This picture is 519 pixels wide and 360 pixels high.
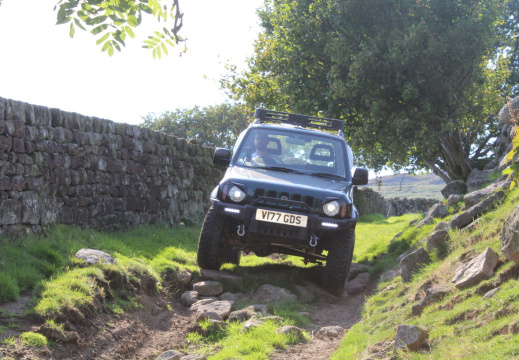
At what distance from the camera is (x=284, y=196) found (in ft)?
25.2

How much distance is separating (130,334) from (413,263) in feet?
12.2

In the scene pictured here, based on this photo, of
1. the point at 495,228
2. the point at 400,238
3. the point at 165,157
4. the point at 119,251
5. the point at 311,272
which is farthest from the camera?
the point at 165,157

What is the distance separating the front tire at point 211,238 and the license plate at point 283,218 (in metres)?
0.84

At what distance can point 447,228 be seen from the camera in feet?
26.2

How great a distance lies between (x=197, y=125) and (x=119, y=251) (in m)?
40.2

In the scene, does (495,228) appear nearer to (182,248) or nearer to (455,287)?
(455,287)

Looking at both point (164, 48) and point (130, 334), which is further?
point (130, 334)

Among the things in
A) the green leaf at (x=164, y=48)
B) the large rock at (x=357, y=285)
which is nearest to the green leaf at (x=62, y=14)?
the green leaf at (x=164, y=48)

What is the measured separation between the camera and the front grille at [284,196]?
7.68 m

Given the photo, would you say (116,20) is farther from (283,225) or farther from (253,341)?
(283,225)

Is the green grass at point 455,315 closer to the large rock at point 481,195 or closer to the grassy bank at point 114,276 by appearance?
the grassy bank at point 114,276

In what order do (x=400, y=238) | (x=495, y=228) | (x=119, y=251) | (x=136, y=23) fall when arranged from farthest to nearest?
(x=400, y=238), (x=119, y=251), (x=495, y=228), (x=136, y=23)

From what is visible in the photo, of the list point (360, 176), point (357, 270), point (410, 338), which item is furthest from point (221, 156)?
point (410, 338)

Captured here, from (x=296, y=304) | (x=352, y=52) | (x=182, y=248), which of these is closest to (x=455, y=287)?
(x=296, y=304)
